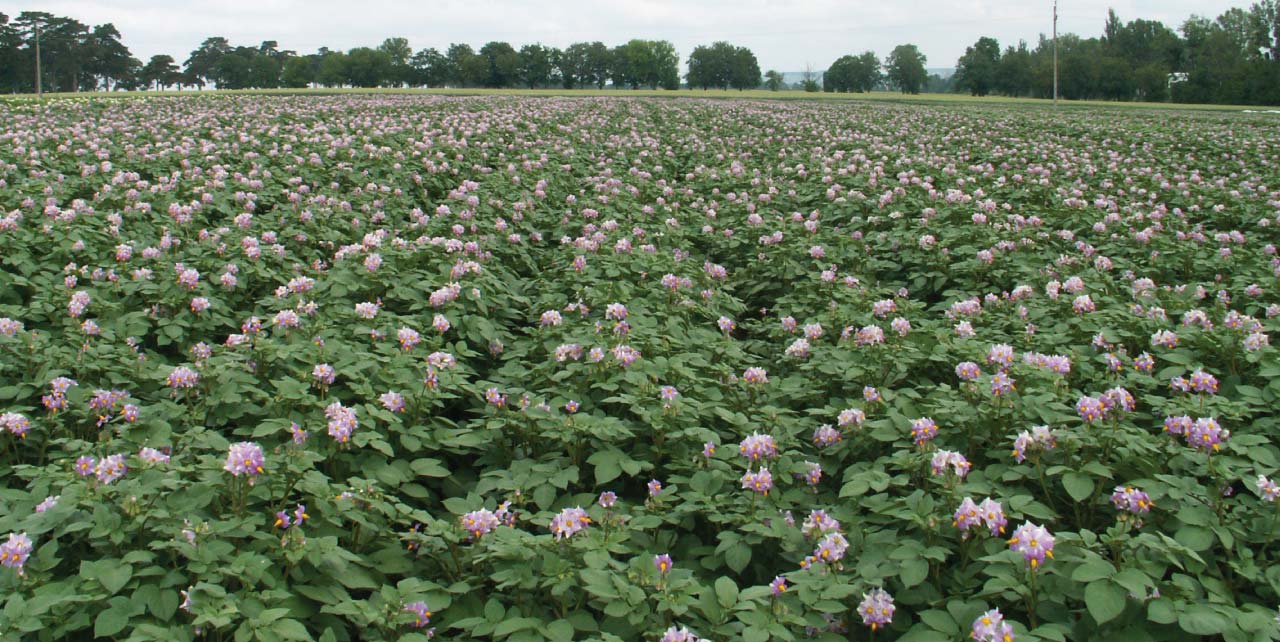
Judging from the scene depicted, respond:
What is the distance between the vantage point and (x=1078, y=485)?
280 centimetres

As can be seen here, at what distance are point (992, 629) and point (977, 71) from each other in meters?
83.4

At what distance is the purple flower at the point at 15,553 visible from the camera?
2.36m

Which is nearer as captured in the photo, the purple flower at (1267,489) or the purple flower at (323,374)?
the purple flower at (1267,489)

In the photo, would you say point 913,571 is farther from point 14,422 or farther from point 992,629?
point 14,422

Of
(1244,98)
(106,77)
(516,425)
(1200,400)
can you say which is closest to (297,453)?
(516,425)

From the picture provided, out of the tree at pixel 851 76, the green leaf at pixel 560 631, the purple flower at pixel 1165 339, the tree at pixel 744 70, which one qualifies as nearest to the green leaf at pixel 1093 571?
the green leaf at pixel 560 631

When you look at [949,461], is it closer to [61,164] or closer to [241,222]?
[241,222]

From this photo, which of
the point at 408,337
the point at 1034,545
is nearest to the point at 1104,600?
the point at 1034,545

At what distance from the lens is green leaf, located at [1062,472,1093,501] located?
9.05 ft

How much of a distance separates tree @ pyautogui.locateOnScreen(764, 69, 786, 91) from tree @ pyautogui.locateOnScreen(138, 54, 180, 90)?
71.7 m

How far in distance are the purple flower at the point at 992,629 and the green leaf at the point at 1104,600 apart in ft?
0.71

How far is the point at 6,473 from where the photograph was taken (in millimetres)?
3318

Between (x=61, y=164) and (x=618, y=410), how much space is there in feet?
30.9

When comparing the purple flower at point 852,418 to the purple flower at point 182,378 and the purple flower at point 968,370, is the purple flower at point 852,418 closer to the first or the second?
the purple flower at point 968,370
